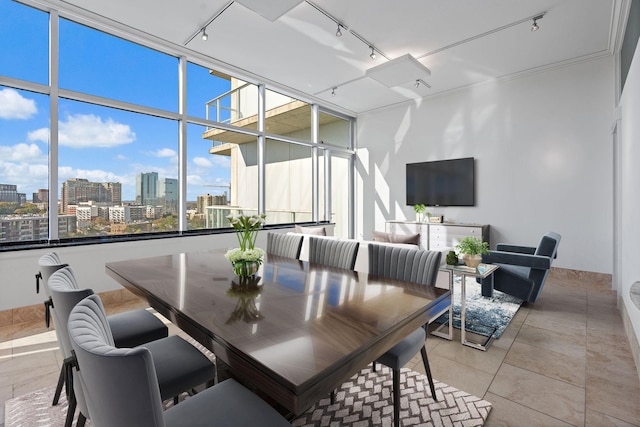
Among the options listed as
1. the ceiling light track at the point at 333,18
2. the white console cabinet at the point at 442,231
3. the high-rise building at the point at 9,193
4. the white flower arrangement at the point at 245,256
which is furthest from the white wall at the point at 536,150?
the high-rise building at the point at 9,193

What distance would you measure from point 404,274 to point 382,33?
320 cm

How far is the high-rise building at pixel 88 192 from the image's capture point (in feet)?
11.4

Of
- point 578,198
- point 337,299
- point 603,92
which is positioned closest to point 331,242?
point 337,299

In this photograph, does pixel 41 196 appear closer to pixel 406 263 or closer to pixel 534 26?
pixel 406 263

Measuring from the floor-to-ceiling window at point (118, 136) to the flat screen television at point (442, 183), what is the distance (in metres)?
2.78

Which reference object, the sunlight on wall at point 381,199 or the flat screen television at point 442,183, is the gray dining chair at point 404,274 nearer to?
the flat screen television at point 442,183

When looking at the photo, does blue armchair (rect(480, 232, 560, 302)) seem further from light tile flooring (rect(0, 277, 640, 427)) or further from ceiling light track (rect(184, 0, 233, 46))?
ceiling light track (rect(184, 0, 233, 46))

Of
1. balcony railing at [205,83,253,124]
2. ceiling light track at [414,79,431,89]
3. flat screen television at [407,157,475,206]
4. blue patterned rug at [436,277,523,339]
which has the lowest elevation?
blue patterned rug at [436,277,523,339]

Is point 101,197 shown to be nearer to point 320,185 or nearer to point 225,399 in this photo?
point 225,399

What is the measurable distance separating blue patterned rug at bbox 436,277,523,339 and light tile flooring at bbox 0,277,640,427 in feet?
0.34

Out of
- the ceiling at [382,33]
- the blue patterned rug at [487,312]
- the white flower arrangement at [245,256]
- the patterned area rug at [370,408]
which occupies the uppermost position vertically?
the ceiling at [382,33]

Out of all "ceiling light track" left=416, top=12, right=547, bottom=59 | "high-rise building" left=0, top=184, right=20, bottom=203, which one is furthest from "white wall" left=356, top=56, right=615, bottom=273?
"high-rise building" left=0, top=184, right=20, bottom=203

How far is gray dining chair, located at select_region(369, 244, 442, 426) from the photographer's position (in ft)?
5.09

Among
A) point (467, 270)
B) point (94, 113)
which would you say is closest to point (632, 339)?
point (467, 270)
